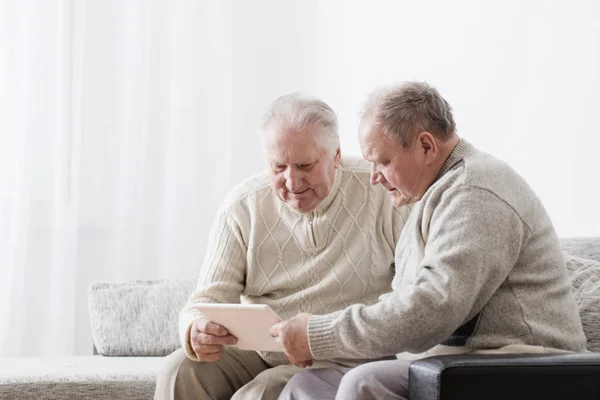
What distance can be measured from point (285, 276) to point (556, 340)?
2.72 ft

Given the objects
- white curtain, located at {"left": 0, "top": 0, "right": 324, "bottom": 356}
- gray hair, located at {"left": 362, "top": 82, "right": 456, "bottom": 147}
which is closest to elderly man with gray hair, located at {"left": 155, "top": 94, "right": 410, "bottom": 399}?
gray hair, located at {"left": 362, "top": 82, "right": 456, "bottom": 147}

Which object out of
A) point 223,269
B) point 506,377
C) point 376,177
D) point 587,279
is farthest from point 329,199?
point 506,377

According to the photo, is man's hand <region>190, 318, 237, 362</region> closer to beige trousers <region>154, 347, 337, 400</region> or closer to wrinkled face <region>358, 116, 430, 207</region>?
beige trousers <region>154, 347, 337, 400</region>

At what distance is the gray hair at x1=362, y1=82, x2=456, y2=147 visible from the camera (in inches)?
76.4

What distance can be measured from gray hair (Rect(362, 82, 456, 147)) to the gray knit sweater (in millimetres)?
87

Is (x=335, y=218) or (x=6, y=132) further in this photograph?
(x=6, y=132)

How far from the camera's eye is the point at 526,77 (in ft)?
10.5

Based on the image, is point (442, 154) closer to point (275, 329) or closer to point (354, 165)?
point (275, 329)

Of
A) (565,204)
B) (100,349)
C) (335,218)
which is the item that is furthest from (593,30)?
(100,349)

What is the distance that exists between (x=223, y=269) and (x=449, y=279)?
86 centimetres

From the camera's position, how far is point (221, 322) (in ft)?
7.09

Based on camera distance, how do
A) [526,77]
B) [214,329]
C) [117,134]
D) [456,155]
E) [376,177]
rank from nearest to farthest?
1. [456,155]
2. [376,177]
3. [214,329]
4. [526,77]
5. [117,134]

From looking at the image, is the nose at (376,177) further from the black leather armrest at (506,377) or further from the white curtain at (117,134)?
the white curtain at (117,134)

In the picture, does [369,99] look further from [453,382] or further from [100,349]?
[100,349]
